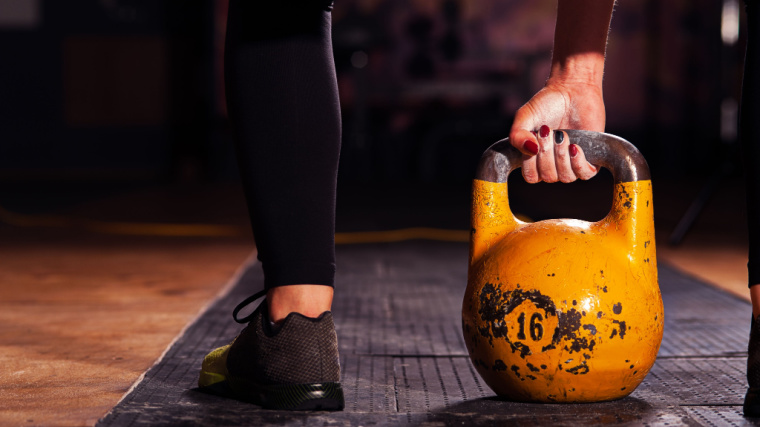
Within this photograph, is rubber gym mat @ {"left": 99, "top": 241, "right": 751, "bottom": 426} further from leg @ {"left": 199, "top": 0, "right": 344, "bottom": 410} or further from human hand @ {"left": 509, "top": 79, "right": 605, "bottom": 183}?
human hand @ {"left": 509, "top": 79, "right": 605, "bottom": 183}

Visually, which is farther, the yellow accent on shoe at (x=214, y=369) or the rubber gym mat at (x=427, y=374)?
the yellow accent on shoe at (x=214, y=369)

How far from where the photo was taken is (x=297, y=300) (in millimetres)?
1033

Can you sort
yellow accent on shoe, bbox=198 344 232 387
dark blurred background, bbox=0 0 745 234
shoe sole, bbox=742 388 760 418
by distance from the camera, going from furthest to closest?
1. dark blurred background, bbox=0 0 745 234
2. yellow accent on shoe, bbox=198 344 232 387
3. shoe sole, bbox=742 388 760 418

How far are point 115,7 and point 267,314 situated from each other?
289 inches

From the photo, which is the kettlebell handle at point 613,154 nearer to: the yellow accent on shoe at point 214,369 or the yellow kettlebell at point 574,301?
the yellow kettlebell at point 574,301

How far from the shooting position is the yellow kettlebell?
1.02 m

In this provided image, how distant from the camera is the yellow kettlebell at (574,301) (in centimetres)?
102

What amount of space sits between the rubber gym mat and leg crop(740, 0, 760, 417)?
7 cm

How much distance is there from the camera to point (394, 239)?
3.18 m

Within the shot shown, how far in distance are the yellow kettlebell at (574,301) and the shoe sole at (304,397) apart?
0.64 feet

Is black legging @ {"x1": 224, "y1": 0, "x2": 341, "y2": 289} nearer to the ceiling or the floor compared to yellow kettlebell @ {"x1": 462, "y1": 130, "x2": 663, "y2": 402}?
nearer to the ceiling

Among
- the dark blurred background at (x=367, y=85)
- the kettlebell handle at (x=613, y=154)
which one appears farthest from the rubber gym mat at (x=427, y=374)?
the dark blurred background at (x=367, y=85)

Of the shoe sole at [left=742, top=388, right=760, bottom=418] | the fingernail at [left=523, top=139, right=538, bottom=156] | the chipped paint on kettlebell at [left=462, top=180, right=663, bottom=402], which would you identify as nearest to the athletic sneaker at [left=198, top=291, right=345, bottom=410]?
the chipped paint on kettlebell at [left=462, top=180, right=663, bottom=402]

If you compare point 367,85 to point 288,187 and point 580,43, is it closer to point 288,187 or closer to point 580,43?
point 580,43
